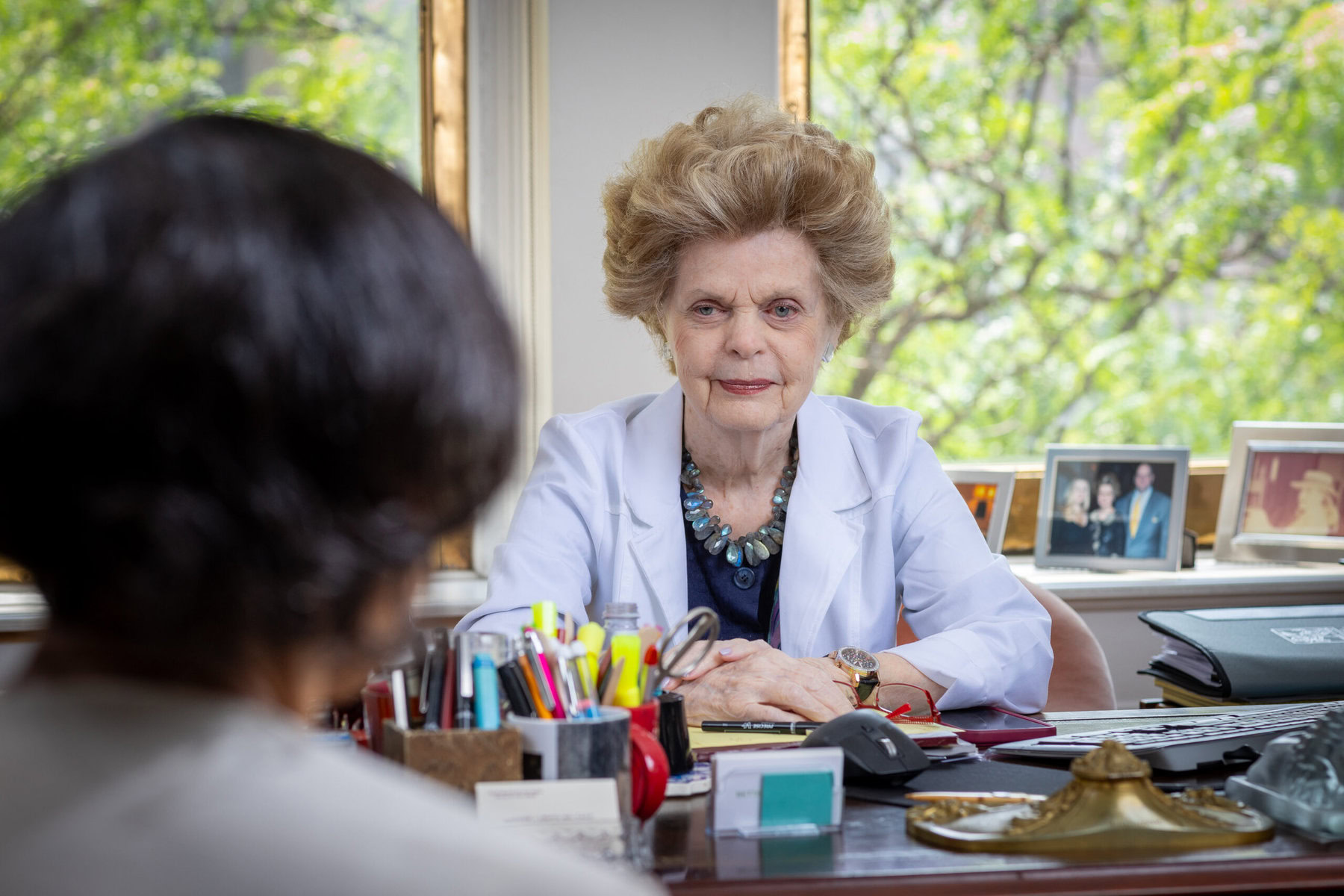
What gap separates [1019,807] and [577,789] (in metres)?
0.34

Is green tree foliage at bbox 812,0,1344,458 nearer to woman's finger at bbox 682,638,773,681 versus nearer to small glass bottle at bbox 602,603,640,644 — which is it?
woman's finger at bbox 682,638,773,681

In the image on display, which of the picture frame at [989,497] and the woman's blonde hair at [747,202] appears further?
the picture frame at [989,497]

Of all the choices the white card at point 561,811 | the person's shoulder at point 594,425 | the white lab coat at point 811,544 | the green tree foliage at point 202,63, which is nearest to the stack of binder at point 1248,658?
the white lab coat at point 811,544

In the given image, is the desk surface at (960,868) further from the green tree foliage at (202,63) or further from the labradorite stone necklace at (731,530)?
the green tree foliage at (202,63)

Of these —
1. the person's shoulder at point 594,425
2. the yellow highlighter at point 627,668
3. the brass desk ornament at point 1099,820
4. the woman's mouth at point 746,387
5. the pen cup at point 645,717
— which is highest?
the woman's mouth at point 746,387

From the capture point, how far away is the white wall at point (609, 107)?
8.25 ft

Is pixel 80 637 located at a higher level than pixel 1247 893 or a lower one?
higher

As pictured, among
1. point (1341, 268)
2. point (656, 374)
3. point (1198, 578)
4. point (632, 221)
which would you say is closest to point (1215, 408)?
point (1341, 268)

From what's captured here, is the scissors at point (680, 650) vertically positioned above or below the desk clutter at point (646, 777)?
above

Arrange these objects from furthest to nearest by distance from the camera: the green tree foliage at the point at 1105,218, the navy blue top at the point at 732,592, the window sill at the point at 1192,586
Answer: the green tree foliage at the point at 1105,218
the window sill at the point at 1192,586
the navy blue top at the point at 732,592

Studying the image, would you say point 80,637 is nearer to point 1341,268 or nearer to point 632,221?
point 632,221

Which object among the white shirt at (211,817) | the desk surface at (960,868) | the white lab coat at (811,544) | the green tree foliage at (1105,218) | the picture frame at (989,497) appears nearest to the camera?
the white shirt at (211,817)

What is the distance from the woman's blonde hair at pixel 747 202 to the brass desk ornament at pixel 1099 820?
1.04 metres

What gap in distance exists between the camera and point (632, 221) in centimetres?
185
